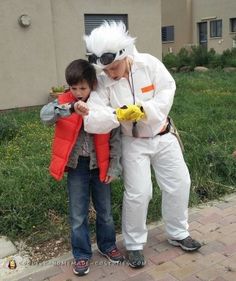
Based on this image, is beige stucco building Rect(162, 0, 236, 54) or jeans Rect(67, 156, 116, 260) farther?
beige stucco building Rect(162, 0, 236, 54)

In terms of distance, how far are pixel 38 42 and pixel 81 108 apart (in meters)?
7.38

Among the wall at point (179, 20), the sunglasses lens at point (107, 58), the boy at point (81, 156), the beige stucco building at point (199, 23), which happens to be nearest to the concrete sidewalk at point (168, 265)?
the boy at point (81, 156)

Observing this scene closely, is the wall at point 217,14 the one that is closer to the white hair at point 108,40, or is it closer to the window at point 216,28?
the window at point 216,28

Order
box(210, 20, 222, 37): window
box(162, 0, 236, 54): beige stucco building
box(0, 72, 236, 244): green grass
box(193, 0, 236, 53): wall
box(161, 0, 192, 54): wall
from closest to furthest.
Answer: box(0, 72, 236, 244): green grass
box(193, 0, 236, 53): wall
box(162, 0, 236, 54): beige stucco building
box(210, 20, 222, 37): window
box(161, 0, 192, 54): wall

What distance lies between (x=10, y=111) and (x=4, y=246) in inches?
248

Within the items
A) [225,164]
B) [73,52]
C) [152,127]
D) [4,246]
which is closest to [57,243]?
[4,246]

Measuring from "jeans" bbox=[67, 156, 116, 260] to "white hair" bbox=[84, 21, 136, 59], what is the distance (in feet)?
2.43

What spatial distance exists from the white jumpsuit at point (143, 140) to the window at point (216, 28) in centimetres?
2872

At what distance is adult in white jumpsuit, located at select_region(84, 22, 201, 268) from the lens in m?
2.73

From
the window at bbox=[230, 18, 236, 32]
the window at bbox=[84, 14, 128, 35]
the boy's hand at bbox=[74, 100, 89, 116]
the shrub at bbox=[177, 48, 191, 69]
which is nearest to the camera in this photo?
the boy's hand at bbox=[74, 100, 89, 116]

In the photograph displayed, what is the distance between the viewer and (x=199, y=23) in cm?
3178

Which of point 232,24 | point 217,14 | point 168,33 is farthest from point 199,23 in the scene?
point 232,24

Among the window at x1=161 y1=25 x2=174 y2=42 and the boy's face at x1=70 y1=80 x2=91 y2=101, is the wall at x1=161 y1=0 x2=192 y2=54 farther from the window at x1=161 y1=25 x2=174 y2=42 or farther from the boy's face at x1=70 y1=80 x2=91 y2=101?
the boy's face at x1=70 y1=80 x2=91 y2=101

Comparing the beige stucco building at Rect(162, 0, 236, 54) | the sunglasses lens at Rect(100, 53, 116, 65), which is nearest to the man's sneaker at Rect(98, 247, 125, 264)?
the sunglasses lens at Rect(100, 53, 116, 65)
